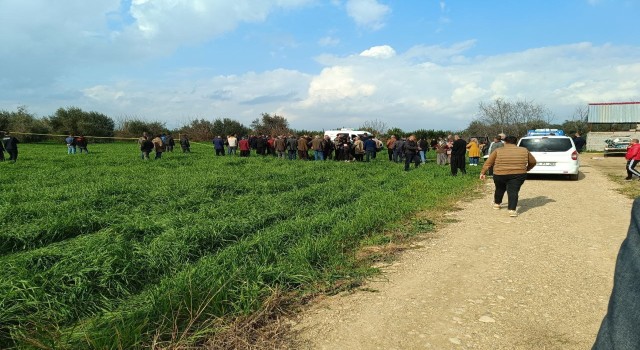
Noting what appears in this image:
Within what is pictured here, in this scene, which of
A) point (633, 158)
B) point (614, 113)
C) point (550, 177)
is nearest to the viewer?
point (633, 158)

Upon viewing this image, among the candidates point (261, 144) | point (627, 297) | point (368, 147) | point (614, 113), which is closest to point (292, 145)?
point (261, 144)

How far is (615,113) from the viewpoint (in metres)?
40.9

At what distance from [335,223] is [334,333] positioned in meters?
3.48

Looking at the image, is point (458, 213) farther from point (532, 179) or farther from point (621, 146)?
point (621, 146)

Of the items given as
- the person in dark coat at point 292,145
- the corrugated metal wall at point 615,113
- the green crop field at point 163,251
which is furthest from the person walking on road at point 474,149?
the corrugated metal wall at point 615,113

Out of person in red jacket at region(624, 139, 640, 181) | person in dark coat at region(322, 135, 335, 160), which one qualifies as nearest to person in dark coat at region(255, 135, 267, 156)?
person in dark coat at region(322, 135, 335, 160)

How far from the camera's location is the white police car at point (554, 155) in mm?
12523

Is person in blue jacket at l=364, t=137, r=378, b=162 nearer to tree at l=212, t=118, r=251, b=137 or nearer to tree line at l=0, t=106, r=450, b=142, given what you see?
tree line at l=0, t=106, r=450, b=142

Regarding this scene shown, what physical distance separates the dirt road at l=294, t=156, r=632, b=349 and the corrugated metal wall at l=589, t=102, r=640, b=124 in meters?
42.6

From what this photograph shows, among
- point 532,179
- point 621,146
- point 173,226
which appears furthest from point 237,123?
point 173,226

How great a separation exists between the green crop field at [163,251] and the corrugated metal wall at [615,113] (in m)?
40.0

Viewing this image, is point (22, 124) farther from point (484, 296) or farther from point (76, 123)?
point (484, 296)

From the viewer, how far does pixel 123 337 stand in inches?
114

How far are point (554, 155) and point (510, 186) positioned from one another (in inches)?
250
